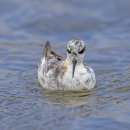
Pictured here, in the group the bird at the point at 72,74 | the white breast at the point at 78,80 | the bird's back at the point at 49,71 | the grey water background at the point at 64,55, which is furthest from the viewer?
the bird's back at the point at 49,71

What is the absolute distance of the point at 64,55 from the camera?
49.9 ft

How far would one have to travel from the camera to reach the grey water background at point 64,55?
10297mm

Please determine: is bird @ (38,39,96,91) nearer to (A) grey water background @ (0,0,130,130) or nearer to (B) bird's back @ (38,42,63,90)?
(B) bird's back @ (38,42,63,90)

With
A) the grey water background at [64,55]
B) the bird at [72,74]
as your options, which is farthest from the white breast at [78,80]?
the grey water background at [64,55]

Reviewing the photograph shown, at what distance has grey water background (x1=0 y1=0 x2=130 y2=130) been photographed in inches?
405

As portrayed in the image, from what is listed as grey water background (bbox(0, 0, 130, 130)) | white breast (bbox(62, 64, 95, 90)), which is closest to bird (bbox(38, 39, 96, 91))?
white breast (bbox(62, 64, 95, 90))

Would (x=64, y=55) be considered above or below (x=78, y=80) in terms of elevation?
above

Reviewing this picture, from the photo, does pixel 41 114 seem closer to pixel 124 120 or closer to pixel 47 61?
pixel 124 120

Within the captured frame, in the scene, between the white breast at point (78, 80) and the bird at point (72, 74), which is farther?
the white breast at point (78, 80)

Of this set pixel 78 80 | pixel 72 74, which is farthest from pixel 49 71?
pixel 78 80

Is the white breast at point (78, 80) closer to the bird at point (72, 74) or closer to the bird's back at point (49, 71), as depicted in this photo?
the bird at point (72, 74)

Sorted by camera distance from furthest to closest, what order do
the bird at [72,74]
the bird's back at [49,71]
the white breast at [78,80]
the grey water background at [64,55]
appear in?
the bird's back at [49,71] < the white breast at [78,80] < the bird at [72,74] < the grey water background at [64,55]

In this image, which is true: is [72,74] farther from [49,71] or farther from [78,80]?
[49,71]

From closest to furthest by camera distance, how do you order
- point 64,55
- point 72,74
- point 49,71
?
point 72,74 < point 49,71 < point 64,55
